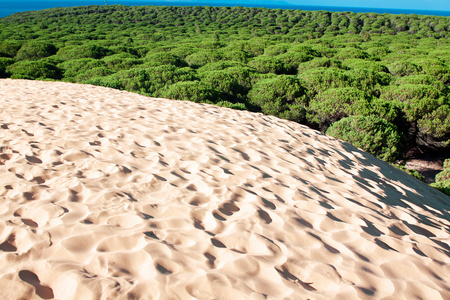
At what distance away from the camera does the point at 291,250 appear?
2.53 m

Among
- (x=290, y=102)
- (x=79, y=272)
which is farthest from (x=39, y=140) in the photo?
(x=290, y=102)

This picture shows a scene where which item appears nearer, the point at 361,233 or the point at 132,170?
the point at 361,233

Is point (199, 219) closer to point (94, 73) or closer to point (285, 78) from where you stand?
point (285, 78)

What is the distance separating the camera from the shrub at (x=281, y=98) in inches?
389

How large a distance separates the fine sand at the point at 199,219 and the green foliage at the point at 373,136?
7.86 ft

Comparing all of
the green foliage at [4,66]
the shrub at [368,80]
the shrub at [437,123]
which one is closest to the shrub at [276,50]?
the shrub at [368,80]

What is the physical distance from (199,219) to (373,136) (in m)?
6.23

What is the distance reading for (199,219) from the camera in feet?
9.28

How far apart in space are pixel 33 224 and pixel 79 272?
776 mm

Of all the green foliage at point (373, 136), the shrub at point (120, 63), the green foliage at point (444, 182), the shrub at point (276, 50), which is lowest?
the green foliage at point (444, 182)

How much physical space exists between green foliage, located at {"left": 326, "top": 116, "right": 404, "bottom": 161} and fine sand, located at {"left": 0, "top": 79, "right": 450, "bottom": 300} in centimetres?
240

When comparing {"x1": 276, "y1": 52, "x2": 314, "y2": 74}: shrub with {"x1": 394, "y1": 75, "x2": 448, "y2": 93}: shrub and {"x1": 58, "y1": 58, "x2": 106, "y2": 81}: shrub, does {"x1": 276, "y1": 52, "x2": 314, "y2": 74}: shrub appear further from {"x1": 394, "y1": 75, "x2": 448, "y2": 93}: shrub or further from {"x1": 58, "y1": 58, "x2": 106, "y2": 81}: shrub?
{"x1": 58, "y1": 58, "x2": 106, "y2": 81}: shrub

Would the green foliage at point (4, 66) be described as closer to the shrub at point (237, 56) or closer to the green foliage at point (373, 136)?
the shrub at point (237, 56)

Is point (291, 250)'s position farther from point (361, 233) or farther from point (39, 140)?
point (39, 140)
